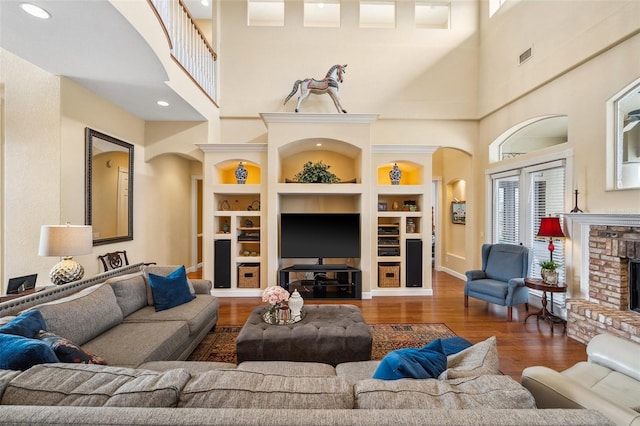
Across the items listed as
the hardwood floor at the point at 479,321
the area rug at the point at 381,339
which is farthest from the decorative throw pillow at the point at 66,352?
the hardwood floor at the point at 479,321

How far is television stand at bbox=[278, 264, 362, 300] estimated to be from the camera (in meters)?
4.93

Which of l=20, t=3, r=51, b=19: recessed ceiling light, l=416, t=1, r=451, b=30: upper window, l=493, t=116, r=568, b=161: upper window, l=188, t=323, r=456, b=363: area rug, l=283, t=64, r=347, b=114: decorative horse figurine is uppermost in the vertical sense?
l=416, t=1, r=451, b=30: upper window

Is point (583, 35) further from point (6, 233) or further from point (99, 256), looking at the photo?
point (6, 233)

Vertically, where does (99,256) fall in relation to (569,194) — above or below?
below

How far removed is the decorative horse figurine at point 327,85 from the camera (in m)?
5.34

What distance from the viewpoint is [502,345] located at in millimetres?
3193

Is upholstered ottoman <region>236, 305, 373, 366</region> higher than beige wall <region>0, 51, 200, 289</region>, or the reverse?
beige wall <region>0, 51, 200, 289</region>

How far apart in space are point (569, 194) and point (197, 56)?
586cm

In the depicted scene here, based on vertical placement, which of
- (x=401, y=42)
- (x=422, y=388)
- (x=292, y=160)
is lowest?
(x=422, y=388)

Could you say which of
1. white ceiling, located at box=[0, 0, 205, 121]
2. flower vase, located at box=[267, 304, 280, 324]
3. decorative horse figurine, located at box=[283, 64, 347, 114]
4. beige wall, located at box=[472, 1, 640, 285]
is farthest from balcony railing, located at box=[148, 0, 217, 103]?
beige wall, located at box=[472, 1, 640, 285]

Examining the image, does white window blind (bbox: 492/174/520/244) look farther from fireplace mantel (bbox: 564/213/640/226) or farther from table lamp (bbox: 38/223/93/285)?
table lamp (bbox: 38/223/93/285)

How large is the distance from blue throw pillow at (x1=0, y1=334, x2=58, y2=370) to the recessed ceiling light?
252 centimetres

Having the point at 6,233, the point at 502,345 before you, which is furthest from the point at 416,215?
the point at 6,233

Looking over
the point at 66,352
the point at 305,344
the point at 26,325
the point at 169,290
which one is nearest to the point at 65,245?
the point at 169,290
